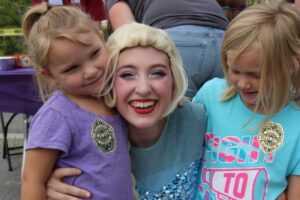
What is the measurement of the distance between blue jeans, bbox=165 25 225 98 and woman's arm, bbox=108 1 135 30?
264 millimetres

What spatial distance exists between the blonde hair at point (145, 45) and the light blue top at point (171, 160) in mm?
138

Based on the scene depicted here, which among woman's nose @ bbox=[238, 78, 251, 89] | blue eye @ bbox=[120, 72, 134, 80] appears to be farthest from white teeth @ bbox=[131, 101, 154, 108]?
woman's nose @ bbox=[238, 78, 251, 89]

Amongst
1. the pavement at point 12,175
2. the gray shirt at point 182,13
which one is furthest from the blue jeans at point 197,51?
the pavement at point 12,175

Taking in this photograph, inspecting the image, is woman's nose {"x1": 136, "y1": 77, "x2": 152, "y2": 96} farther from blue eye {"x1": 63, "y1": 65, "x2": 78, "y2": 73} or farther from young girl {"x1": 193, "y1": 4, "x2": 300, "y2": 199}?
young girl {"x1": 193, "y1": 4, "x2": 300, "y2": 199}

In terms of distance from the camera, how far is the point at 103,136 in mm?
1530

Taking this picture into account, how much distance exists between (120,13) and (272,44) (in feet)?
3.27

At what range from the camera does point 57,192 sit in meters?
1.54

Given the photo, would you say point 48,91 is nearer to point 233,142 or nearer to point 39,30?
point 39,30

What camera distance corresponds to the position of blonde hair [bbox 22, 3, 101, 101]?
1.49 m

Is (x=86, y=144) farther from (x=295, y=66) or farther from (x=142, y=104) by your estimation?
(x=295, y=66)

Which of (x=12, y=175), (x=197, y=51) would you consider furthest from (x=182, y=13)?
(x=12, y=175)

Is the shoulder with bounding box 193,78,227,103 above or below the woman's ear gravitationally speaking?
below

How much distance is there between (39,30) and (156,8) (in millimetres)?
825

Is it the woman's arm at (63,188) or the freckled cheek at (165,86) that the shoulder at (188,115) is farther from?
the woman's arm at (63,188)
